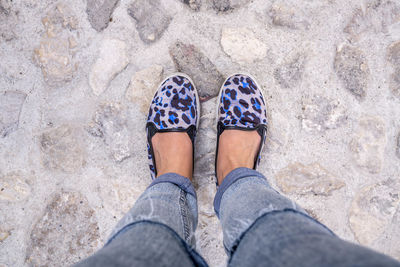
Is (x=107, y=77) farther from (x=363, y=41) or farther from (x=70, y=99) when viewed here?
(x=363, y=41)

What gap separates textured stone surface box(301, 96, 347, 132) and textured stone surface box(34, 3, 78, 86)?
91cm

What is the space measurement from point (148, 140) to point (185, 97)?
224 millimetres

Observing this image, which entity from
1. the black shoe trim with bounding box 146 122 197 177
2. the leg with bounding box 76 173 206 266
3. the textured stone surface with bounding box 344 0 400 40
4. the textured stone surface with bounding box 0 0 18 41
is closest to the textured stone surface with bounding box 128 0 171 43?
the black shoe trim with bounding box 146 122 197 177

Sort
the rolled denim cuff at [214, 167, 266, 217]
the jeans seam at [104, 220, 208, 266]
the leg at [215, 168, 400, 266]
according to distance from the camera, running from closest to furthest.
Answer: the leg at [215, 168, 400, 266] < the jeans seam at [104, 220, 208, 266] < the rolled denim cuff at [214, 167, 266, 217]

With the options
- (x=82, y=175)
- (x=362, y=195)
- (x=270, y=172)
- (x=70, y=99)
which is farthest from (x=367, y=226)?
(x=70, y=99)

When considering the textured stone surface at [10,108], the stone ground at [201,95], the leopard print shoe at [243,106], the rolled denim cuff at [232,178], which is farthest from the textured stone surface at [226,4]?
the textured stone surface at [10,108]

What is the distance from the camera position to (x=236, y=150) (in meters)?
1.01

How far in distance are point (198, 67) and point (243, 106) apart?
0.78 ft

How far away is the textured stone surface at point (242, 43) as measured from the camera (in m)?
0.99

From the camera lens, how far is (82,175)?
1.05 metres

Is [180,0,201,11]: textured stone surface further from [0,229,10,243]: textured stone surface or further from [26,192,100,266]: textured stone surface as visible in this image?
[0,229,10,243]: textured stone surface

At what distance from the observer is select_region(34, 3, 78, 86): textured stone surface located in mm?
998

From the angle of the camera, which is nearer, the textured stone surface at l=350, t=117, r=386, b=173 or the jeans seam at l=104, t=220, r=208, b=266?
the jeans seam at l=104, t=220, r=208, b=266

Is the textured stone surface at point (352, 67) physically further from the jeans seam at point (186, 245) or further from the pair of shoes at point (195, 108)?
the jeans seam at point (186, 245)
